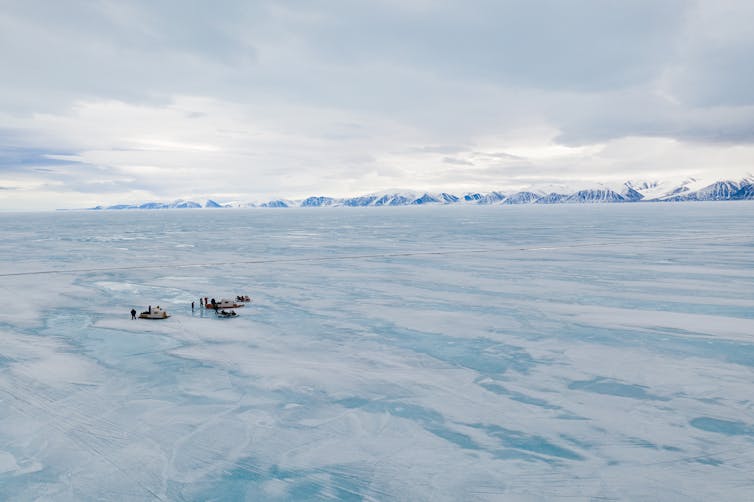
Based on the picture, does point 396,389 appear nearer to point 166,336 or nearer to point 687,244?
point 166,336

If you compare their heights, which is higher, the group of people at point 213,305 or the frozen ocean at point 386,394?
the group of people at point 213,305

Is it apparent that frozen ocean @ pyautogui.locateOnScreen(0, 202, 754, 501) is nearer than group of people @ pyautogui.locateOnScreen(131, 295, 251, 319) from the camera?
Yes

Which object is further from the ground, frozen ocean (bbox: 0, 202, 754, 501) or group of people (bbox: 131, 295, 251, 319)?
group of people (bbox: 131, 295, 251, 319)

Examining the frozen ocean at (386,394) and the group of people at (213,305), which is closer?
the frozen ocean at (386,394)

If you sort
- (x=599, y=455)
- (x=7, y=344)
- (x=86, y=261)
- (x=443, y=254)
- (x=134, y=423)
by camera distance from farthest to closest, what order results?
(x=443, y=254), (x=86, y=261), (x=7, y=344), (x=134, y=423), (x=599, y=455)

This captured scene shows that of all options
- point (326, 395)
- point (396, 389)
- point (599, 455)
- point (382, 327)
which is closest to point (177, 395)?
point (326, 395)

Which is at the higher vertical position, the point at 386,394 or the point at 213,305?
the point at 213,305

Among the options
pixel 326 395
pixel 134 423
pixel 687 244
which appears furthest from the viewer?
pixel 687 244

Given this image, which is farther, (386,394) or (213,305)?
(213,305)
